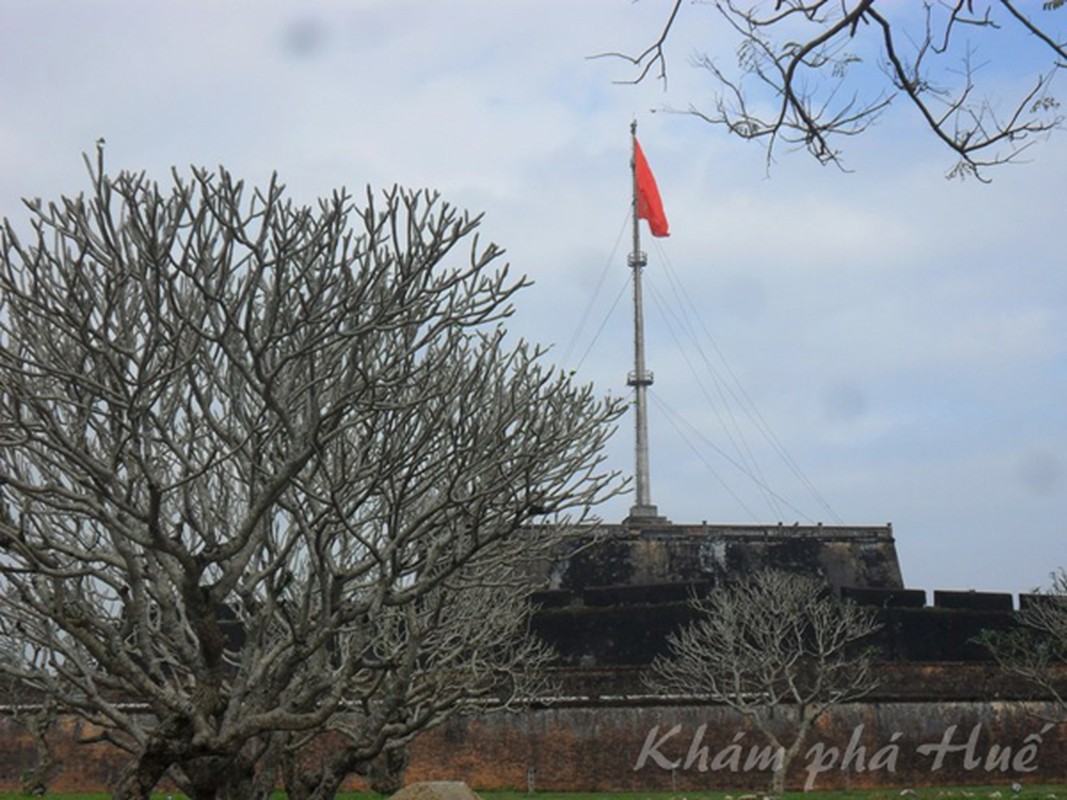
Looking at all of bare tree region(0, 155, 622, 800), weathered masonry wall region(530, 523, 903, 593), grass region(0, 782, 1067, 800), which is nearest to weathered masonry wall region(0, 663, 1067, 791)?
grass region(0, 782, 1067, 800)

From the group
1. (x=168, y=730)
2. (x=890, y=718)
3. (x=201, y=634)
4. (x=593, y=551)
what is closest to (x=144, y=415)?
(x=201, y=634)

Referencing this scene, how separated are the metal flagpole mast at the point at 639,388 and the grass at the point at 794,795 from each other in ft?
46.7

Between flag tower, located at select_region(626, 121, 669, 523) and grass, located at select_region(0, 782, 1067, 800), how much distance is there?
1470cm

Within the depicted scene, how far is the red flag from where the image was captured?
42.3m

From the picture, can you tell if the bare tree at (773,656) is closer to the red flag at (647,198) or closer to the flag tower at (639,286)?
the flag tower at (639,286)

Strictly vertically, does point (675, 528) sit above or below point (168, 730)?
above

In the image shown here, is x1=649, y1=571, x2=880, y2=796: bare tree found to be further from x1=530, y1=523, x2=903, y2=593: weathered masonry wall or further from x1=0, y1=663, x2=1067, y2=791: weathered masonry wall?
x1=530, y1=523, x2=903, y2=593: weathered masonry wall

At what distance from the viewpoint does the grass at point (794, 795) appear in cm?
2473

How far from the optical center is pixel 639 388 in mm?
41906

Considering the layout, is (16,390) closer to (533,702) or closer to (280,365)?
(280,365)

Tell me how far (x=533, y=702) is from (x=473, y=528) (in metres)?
18.5

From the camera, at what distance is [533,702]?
1139 inches

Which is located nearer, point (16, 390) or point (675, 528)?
point (16, 390)

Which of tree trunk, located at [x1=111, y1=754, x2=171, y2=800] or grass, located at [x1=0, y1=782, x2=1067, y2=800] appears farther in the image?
grass, located at [x1=0, y1=782, x2=1067, y2=800]
